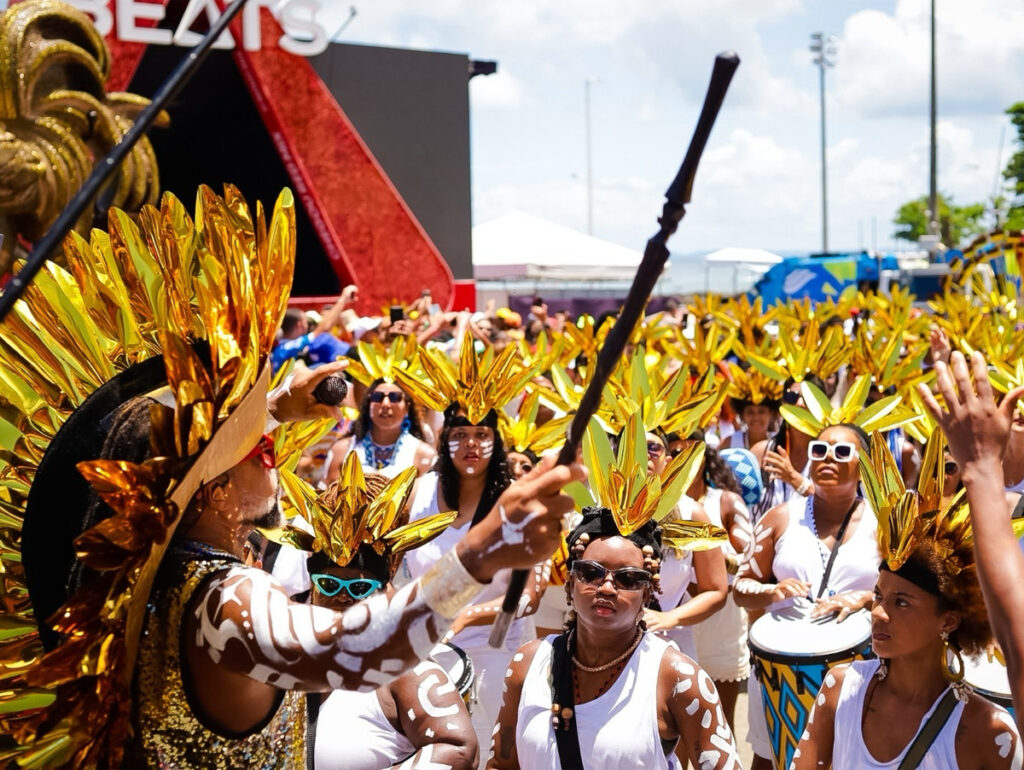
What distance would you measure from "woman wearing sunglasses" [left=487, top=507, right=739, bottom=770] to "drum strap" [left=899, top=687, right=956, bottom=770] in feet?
1.35

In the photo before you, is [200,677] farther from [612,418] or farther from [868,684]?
[612,418]

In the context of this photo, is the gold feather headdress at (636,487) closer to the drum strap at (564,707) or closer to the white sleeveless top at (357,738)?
the drum strap at (564,707)

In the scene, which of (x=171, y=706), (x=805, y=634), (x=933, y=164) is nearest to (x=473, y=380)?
(x=805, y=634)

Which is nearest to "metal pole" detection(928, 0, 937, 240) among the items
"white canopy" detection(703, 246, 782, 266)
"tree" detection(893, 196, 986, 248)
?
"white canopy" detection(703, 246, 782, 266)

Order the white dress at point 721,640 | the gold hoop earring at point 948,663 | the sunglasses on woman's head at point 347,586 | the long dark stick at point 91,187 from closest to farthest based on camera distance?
the long dark stick at point 91,187 → the gold hoop earring at point 948,663 → the sunglasses on woman's head at point 347,586 → the white dress at point 721,640

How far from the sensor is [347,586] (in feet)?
10.5

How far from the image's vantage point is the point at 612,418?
5.28m

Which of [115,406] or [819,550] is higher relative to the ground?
[115,406]

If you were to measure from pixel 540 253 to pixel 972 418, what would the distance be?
18647 mm

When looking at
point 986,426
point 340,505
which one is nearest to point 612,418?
point 340,505

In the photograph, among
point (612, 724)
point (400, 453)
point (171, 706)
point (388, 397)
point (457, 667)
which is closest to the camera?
point (171, 706)

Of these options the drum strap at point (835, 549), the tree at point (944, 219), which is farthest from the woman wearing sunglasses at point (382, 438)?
the tree at point (944, 219)

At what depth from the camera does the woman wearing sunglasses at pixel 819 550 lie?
4461mm

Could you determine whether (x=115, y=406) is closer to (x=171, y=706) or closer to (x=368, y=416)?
(x=171, y=706)
